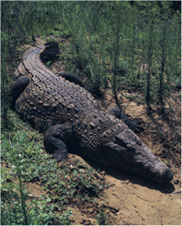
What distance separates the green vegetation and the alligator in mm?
261

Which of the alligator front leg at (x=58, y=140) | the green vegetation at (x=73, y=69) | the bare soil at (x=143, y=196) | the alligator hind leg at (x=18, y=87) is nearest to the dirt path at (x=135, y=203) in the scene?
the bare soil at (x=143, y=196)

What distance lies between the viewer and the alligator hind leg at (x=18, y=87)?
508 cm

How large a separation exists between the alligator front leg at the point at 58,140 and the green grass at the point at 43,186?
124mm

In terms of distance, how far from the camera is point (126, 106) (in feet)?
17.6

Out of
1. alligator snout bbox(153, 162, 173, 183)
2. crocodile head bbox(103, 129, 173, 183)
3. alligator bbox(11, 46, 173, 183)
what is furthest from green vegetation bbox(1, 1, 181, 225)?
alligator snout bbox(153, 162, 173, 183)

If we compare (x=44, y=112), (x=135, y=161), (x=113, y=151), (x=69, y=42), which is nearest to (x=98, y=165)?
(x=113, y=151)

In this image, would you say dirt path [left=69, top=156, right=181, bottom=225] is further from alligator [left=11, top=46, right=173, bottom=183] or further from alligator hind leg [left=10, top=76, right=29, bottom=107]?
alligator hind leg [left=10, top=76, right=29, bottom=107]

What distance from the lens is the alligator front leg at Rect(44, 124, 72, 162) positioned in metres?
3.94

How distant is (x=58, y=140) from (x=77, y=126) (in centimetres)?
39

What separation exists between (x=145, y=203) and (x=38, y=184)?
1435mm

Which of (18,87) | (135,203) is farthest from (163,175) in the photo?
(18,87)

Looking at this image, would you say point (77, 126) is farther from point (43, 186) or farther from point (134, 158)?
point (43, 186)

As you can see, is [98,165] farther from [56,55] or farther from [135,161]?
[56,55]

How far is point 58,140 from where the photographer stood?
4.10 m
